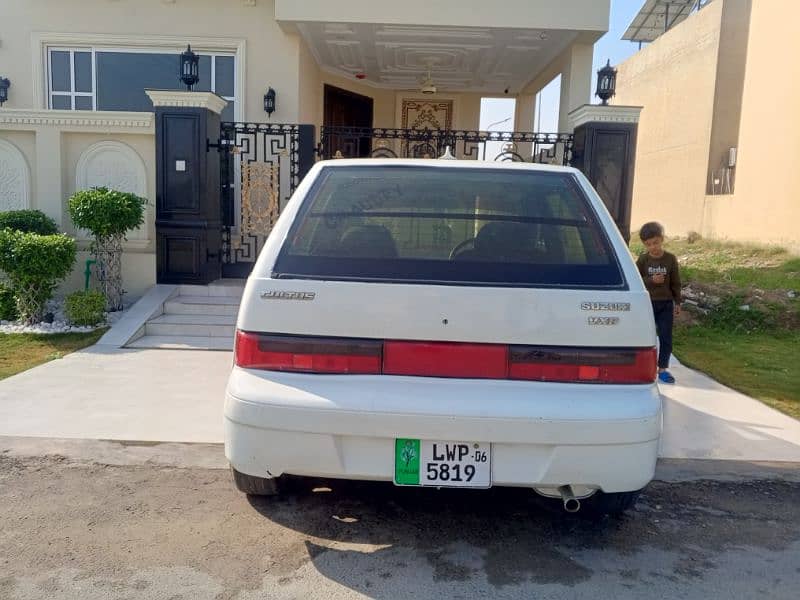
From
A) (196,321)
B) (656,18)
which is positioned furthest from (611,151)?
(656,18)

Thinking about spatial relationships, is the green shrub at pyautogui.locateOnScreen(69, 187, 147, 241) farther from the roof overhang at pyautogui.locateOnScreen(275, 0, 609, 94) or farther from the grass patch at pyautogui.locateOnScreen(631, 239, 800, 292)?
the grass patch at pyautogui.locateOnScreen(631, 239, 800, 292)

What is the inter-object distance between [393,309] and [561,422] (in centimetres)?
80

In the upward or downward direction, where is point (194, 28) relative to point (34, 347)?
upward

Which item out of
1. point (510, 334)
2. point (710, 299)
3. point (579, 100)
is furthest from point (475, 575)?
point (579, 100)

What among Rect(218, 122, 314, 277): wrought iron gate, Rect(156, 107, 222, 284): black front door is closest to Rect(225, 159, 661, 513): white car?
Rect(156, 107, 222, 284): black front door

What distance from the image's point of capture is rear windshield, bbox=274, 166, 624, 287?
2.97 meters

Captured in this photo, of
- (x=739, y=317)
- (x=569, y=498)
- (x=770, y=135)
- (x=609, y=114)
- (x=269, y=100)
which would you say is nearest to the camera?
(x=569, y=498)

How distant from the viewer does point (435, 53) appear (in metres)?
11.2

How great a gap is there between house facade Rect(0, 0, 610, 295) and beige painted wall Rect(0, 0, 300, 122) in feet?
0.05

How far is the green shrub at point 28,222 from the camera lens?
796 cm

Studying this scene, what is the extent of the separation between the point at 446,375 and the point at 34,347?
5.64 m

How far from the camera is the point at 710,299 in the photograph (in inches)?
378

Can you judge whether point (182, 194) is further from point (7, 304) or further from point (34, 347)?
point (34, 347)

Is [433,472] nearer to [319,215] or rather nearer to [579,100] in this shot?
[319,215]
